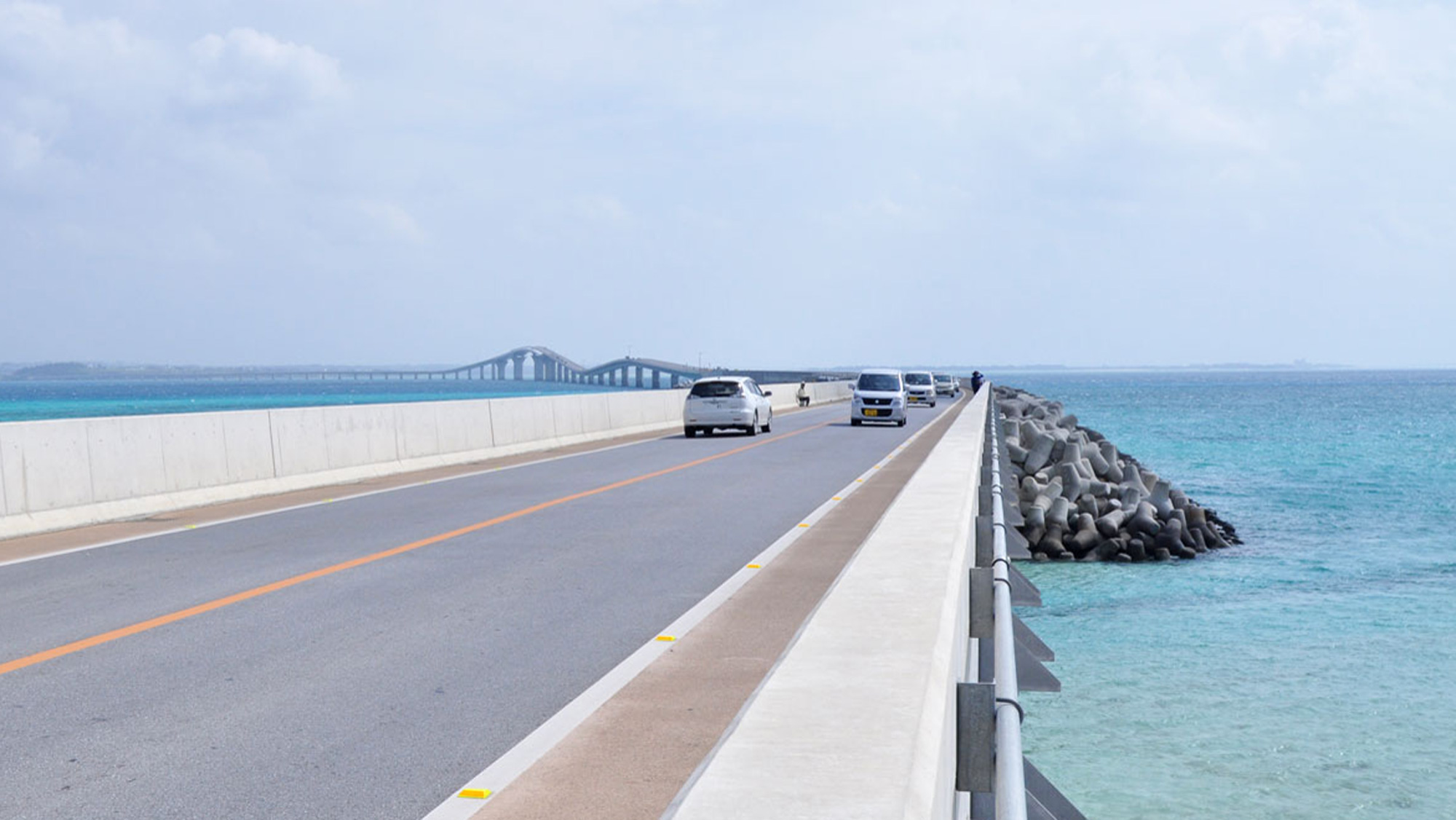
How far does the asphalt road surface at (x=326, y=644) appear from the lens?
5.93m

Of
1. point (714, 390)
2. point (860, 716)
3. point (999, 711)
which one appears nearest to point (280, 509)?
point (860, 716)

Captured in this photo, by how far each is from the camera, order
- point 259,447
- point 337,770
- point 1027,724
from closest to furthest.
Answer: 1. point 337,770
2. point 1027,724
3. point 259,447

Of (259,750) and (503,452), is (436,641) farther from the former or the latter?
(503,452)

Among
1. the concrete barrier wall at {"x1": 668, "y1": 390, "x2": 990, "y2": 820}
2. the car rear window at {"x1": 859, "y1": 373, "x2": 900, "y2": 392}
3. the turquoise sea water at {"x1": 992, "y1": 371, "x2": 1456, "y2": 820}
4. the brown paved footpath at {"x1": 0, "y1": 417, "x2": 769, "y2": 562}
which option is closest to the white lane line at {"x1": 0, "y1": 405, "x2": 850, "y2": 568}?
the brown paved footpath at {"x1": 0, "y1": 417, "x2": 769, "y2": 562}

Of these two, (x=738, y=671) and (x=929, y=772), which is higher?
(x=929, y=772)

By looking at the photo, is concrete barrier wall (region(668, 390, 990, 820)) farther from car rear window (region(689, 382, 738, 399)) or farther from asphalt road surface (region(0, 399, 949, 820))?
car rear window (region(689, 382, 738, 399))

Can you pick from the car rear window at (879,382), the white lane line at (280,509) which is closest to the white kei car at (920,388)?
the car rear window at (879,382)

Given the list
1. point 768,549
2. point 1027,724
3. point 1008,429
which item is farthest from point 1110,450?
point 768,549

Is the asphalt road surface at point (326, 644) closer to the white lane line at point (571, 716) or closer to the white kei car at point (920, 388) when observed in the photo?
the white lane line at point (571, 716)

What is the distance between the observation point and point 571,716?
6.90m

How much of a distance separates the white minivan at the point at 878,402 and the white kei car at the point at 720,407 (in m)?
6.75

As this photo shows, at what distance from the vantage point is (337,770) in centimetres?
602

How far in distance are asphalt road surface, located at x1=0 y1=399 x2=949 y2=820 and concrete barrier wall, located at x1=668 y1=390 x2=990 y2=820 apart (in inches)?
65.8

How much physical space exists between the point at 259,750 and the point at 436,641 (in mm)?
2469
